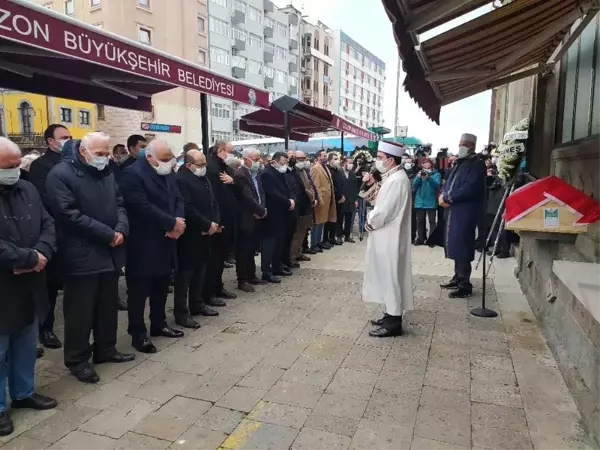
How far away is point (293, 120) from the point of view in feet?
38.1

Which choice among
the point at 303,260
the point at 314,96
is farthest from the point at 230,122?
the point at 303,260

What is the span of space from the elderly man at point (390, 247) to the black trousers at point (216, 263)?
1955 mm

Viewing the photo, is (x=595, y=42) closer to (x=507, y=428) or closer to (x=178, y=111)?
(x=507, y=428)

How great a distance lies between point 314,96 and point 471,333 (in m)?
61.6

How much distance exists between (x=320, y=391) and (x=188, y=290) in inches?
94.3

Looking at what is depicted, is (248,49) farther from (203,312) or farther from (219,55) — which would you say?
(203,312)

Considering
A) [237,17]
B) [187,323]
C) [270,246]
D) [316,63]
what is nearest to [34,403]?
[187,323]

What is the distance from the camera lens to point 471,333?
4.75 metres

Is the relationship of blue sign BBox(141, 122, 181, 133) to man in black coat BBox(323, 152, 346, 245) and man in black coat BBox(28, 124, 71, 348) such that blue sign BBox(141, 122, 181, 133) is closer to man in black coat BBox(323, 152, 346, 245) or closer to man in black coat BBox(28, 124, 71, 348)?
man in black coat BBox(323, 152, 346, 245)

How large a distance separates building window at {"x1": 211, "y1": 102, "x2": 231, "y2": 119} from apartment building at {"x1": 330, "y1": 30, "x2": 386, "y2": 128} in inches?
1141

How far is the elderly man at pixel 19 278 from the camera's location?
2.97 m

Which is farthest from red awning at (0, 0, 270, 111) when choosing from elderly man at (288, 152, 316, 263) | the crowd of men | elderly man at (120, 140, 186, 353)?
elderly man at (288, 152, 316, 263)

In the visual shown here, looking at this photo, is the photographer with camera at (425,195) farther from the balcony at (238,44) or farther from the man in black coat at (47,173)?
the balcony at (238,44)

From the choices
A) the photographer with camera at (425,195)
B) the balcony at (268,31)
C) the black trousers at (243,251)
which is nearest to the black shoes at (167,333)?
the black trousers at (243,251)
